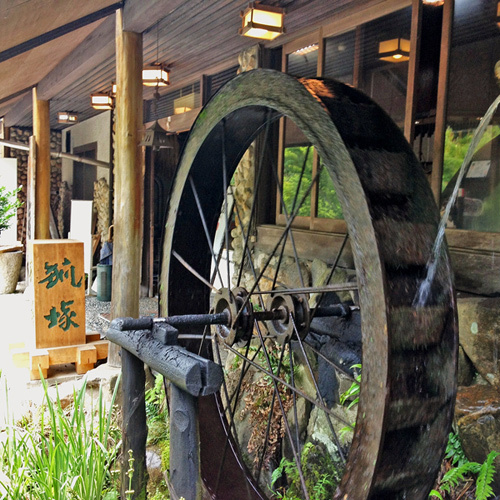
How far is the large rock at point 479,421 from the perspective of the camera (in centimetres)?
221

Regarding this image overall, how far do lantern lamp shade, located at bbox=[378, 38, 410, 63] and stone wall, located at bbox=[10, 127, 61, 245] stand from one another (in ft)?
30.7

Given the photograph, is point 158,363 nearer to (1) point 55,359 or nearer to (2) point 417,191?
(2) point 417,191

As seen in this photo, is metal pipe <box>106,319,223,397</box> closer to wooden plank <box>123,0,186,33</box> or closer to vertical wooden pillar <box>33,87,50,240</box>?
wooden plank <box>123,0,186,33</box>

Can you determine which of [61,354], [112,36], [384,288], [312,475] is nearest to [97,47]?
[112,36]

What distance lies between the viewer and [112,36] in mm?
4602

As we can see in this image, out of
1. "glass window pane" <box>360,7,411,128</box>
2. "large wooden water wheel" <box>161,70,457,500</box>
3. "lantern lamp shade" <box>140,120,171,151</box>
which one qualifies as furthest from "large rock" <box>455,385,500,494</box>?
"lantern lamp shade" <box>140,120,171,151</box>

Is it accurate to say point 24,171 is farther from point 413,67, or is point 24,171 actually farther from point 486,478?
point 486,478

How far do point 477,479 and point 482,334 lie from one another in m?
0.58

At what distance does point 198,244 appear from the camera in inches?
130

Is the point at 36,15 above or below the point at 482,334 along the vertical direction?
above

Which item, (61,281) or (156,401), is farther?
(61,281)

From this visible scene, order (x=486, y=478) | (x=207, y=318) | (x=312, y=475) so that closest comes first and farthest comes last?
(x=486, y=478) → (x=207, y=318) → (x=312, y=475)

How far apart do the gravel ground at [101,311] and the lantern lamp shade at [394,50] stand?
13.2 feet

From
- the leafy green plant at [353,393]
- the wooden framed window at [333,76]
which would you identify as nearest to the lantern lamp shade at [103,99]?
the wooden framed window at [333,76]
